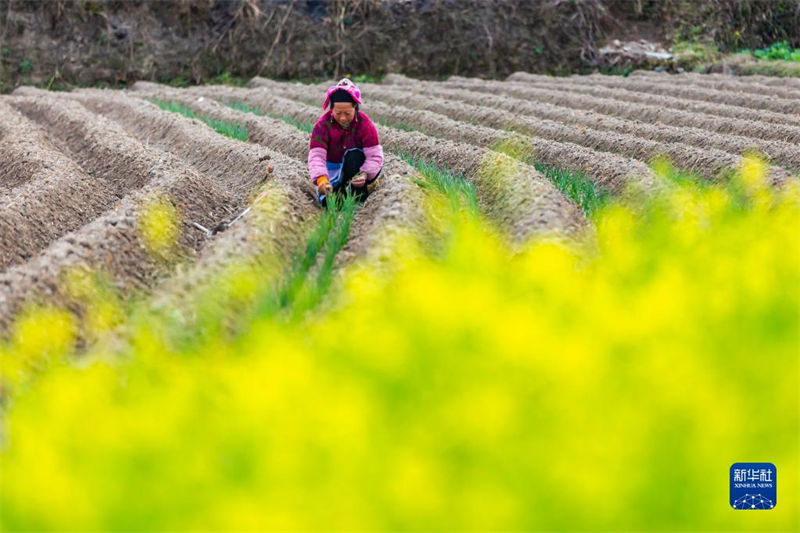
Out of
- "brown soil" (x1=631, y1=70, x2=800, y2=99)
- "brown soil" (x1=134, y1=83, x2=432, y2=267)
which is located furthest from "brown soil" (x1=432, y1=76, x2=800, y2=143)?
"brown soil" (x1=134, y1=83, x2=432, y2=267)

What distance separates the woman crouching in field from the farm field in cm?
16

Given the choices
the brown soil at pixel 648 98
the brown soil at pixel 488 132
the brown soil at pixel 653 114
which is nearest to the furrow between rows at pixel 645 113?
the brown soil at pixel 653 114

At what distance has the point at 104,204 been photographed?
716 centimetres

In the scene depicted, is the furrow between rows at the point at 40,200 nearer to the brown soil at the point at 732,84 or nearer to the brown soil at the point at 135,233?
the brown soil at the point at 135,233

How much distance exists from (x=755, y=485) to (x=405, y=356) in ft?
3.23

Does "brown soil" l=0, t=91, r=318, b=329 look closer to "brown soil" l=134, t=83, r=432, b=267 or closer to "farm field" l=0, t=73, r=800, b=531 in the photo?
"farm field" l=0, t=73, r=800, b=531

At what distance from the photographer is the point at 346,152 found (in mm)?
6113

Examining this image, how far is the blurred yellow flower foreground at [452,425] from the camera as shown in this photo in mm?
1811

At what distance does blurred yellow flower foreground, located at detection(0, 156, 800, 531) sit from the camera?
1.81 meters

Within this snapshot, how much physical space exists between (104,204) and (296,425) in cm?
554

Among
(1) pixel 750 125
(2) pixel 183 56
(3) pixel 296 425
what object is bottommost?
(3) pixel 296 425

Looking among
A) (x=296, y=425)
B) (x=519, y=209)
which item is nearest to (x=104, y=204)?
(x=519, y=209)

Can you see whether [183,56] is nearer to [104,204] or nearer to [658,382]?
[104,204]

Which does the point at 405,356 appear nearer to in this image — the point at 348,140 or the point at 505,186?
the point at 348,140
